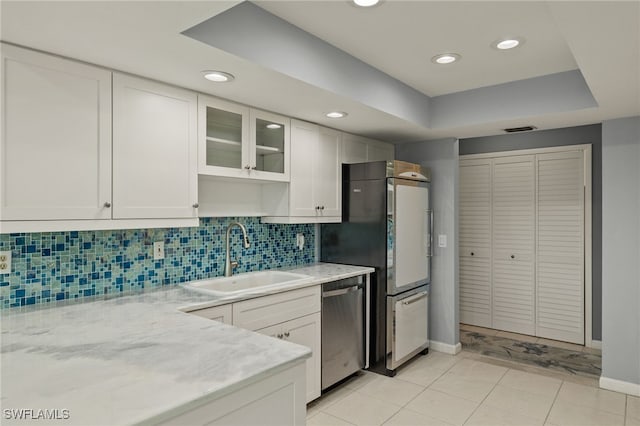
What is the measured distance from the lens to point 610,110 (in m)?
2.92

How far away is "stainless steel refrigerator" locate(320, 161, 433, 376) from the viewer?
3.45 m

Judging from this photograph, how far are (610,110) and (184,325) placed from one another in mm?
3248

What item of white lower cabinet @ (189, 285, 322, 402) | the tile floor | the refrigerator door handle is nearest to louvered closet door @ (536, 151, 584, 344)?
the tile floor

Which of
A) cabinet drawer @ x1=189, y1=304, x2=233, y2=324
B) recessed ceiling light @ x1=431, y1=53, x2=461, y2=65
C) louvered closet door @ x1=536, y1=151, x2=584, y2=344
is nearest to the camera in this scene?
cabinet drawer @ x1=189, y1=304, x2=233, y2=324

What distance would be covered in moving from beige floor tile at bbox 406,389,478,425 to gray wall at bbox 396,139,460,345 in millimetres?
1062

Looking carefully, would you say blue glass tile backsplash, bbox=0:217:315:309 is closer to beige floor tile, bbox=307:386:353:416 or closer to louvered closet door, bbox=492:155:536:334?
beige floor tile, bbox=307:386:353:416

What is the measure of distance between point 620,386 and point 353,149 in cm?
296

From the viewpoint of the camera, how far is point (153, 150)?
2242 mm

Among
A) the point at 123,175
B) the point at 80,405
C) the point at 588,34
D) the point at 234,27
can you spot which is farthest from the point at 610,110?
the point at 80,405

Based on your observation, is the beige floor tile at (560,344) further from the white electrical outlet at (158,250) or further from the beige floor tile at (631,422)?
the white electrical outlet at (158,250)

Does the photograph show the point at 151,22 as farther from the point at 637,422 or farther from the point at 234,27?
the point at 637,422

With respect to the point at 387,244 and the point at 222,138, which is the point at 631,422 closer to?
the point at 387,244

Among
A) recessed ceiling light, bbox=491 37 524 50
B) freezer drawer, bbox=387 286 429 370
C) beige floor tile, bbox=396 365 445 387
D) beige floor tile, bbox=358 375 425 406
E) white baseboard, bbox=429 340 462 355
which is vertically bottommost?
beige floor tile, bbox=396 365 445 387

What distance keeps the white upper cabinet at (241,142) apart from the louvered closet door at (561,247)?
3.11 meters
